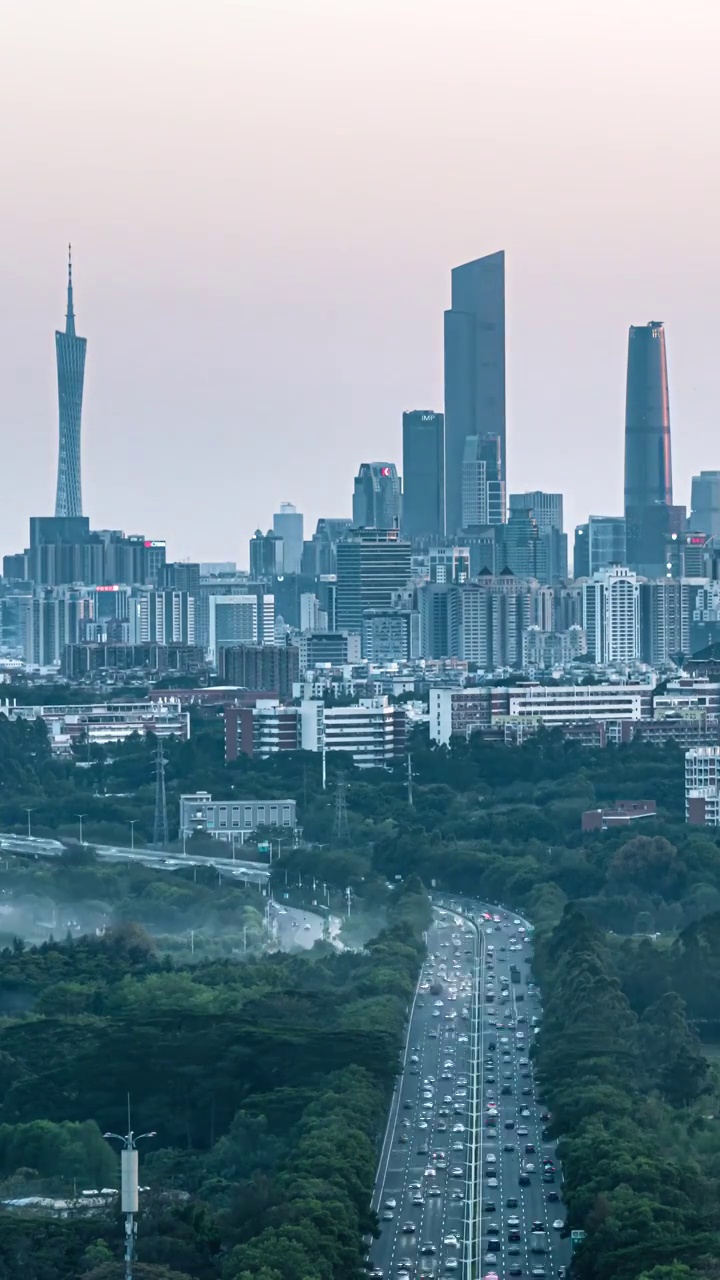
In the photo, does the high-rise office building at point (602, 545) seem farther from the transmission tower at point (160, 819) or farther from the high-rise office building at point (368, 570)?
the transmission tower at point (160, 819)

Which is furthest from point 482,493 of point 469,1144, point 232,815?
point 469,1144

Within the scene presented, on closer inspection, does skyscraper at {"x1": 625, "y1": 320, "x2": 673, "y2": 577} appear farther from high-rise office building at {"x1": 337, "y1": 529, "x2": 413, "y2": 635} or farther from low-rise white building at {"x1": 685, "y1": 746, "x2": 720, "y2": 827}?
low-rise white building at {"x1": 685, "y1": 746, "x2": 720, "y2": 827}

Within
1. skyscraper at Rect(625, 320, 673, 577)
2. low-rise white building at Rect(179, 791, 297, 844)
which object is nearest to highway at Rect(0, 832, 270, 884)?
low-rise white building at Rect(179, 791, 297, 844)

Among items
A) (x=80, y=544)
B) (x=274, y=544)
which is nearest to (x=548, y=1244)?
(x=80, y=544)

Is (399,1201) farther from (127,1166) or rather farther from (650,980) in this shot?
(650,980)

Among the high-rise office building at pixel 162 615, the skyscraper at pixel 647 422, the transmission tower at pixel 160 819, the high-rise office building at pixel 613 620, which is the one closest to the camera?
the transmission tower at pixel 160 819

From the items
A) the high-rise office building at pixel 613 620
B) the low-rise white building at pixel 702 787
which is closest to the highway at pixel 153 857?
the low-rise white building at pixel 702 787
